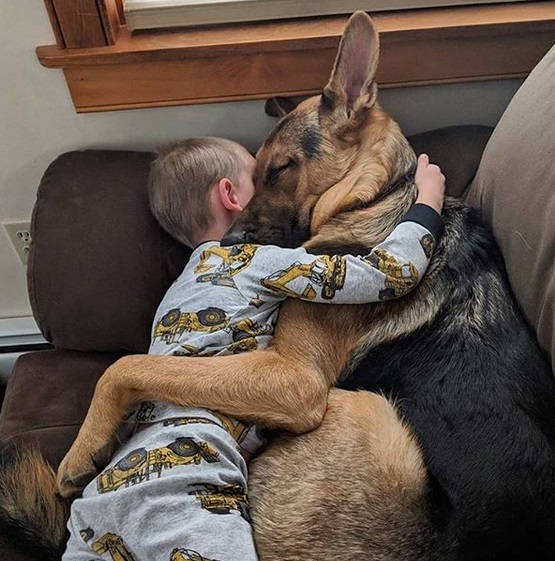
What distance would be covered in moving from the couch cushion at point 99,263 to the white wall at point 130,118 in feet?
0.63

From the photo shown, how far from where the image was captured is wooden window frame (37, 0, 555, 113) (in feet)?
6.45

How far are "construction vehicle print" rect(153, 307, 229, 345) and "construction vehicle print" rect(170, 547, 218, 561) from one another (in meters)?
0.49

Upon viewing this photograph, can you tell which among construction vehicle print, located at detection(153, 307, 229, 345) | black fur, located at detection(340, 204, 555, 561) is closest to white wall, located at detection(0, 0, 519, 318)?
black fur, located at detection(340, 204, 555, 561)

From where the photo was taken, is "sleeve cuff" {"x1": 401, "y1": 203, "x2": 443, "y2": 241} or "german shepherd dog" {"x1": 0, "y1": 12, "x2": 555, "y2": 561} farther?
"sleeve cuff" {"x1": 401, "y1": 203, "x2": 443, "y2": 241}

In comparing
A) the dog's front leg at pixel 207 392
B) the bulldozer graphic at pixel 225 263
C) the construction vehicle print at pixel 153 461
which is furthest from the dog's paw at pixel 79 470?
the bulldozer graphic at pixel 225 263

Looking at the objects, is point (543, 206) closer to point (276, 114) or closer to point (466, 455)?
point (466, 455)

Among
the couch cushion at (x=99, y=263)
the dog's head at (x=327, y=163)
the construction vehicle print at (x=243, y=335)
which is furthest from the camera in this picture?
the couch cushion at (x=99, y=263)

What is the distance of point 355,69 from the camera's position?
5.77 feet

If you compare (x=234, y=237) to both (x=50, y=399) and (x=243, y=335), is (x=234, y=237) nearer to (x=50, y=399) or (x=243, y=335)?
(x=243, y=335)

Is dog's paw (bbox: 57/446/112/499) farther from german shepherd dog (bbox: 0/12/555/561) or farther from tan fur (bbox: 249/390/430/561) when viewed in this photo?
tan fur (bbox: 249/390/430/561)

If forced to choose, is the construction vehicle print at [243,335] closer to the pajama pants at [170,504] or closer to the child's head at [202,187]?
the pajama pants at [170,504]

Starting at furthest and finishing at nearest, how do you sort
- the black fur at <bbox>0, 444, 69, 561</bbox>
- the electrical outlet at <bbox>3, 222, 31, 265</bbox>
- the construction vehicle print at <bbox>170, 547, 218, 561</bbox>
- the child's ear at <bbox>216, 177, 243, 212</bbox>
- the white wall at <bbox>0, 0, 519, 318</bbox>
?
the electrical outlet at <bbox>3, 222, 31, 265</bbox>, the white wall at <bbox>0, 0, 519, 318</bbox>, the child's ear at <bbox>216, 177, 243, 212</bbox>, the black fur at <bbox>0, 444, 69, 561</bbox>, the construction vehicle print at <bbox>170, 547, 218, 561</bbox>

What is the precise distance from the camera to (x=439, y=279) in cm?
166

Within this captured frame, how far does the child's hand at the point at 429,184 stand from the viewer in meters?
1.75
